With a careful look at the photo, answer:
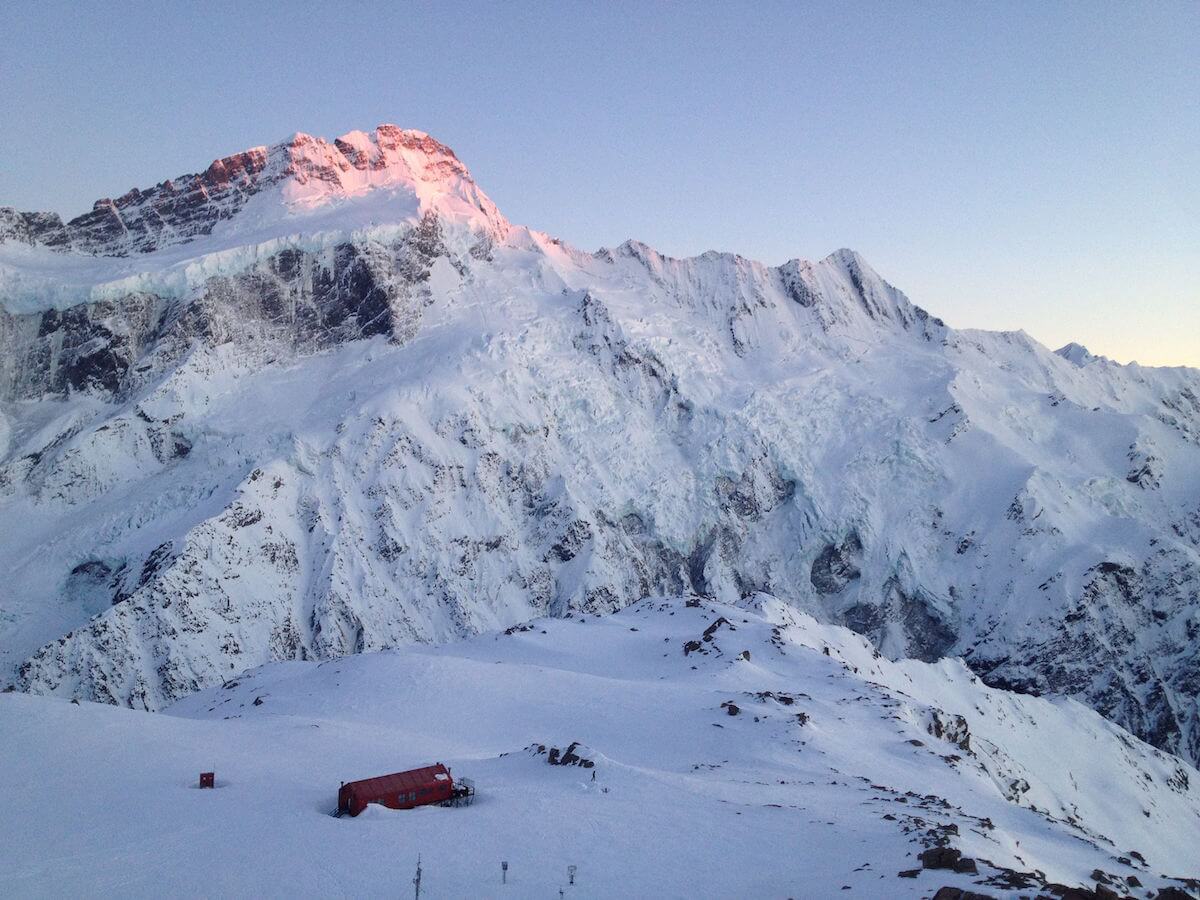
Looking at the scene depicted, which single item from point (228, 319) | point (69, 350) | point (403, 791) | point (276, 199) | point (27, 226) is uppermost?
point (276, 199)

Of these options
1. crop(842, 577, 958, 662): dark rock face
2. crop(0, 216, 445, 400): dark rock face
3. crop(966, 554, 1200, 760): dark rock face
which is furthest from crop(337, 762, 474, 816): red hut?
crop(966, 554, 1200, 760): dark rock face

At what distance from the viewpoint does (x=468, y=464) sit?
129125 millimetres

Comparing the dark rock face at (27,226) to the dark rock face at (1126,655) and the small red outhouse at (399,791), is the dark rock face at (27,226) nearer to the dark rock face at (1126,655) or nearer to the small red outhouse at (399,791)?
the small red outhouse at (399,791)

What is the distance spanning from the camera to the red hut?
3069 centimetres

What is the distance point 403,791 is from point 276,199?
152 metres

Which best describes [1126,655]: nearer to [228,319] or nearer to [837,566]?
[837,566]

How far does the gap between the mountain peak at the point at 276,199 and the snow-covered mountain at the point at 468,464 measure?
0.71 meters

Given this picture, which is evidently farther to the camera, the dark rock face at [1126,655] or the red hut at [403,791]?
the dark rock face at [1126,655]

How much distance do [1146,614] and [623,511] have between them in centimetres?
8131

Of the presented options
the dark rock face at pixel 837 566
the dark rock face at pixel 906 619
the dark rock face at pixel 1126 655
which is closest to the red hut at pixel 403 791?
the dark rock face at pixel 906 619

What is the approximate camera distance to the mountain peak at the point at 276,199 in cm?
15475

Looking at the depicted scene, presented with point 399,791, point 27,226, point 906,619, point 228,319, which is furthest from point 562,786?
point 27,226

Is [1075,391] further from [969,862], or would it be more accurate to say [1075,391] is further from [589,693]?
[969,862]

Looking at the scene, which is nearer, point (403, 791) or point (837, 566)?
point (403, 791)
